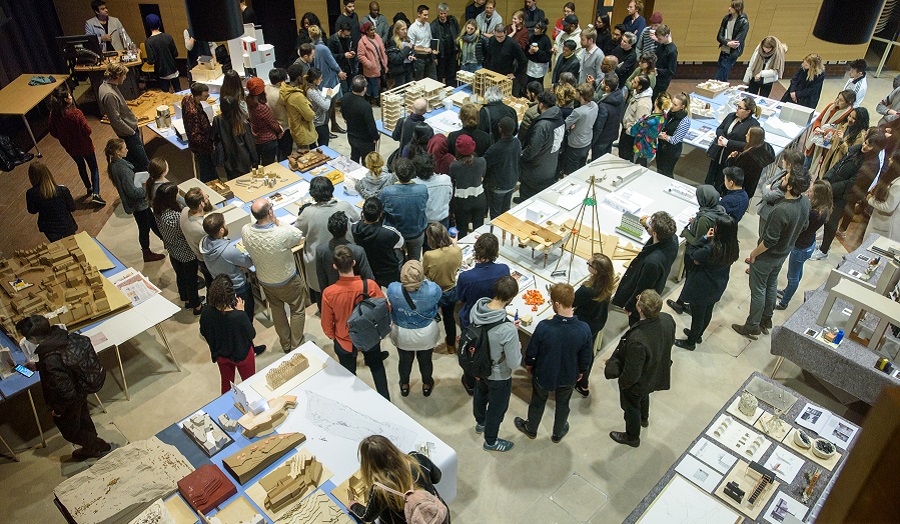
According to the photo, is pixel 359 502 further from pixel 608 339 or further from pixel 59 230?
pixel 59 230

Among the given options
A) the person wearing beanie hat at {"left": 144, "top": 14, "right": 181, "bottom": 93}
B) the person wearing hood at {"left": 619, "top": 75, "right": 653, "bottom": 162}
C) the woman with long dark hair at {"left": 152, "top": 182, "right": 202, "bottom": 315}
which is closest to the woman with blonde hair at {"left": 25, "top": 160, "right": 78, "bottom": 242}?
the woman with long dark hair at {"left": 152, "top": 182, "right": 202, "bottom": 315}

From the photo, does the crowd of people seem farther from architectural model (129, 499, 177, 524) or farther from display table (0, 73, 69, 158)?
display table (0, 73, 69, 158)

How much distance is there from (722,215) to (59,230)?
6152mm

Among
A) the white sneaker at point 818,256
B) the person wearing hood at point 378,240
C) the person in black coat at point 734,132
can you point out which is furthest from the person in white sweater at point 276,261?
the white sneaker at point 818,256

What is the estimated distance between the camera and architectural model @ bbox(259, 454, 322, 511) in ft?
12.9

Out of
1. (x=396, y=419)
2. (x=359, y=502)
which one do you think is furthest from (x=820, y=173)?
(x=359, y=502)

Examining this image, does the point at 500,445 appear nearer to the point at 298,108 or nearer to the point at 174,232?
the point at 174,232

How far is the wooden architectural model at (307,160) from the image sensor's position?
23.7ft

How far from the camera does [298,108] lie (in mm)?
7422

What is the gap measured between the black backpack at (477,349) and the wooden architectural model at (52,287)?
318 cm

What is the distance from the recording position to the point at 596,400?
5.61 metres

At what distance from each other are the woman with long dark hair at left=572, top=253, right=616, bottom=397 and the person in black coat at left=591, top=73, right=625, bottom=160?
3029 mm

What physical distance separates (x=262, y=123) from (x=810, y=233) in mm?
5682

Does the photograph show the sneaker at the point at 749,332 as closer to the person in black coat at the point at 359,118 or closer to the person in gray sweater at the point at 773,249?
the person in gray sweater at the point at 773,249
